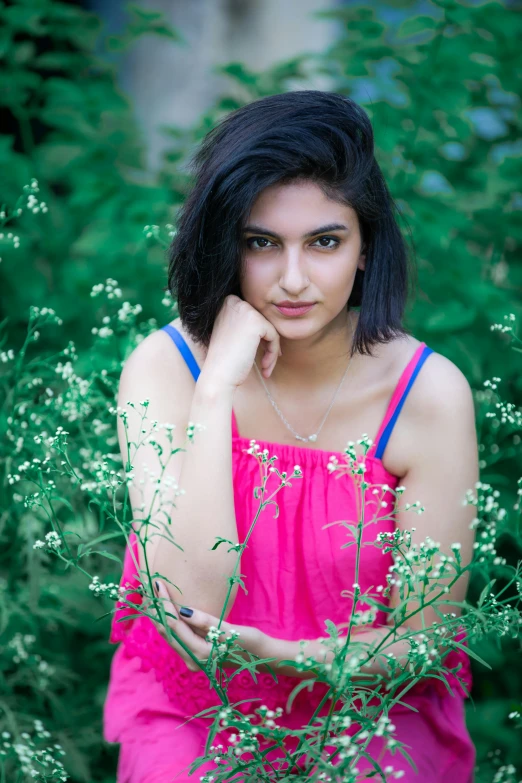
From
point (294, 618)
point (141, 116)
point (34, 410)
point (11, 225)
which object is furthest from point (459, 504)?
point (141, 116)

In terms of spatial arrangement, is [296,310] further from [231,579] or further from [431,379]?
[231,579]

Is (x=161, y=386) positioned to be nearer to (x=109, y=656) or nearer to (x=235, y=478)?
(x=235, y=478)

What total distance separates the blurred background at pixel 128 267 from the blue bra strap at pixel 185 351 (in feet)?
0.68

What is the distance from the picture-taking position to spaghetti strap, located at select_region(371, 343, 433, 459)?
1958 mm

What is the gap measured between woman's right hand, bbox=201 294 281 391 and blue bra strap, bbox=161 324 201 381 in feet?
0.40

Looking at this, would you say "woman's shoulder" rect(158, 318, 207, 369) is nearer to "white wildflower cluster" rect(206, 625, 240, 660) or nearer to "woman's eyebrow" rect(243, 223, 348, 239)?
"woman's eyebrow" rect(243, 223, 348, 239)

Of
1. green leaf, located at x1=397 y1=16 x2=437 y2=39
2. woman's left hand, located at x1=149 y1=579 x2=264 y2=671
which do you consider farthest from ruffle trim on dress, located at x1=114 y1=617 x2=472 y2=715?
green leaf, located at x1=397 y1=16 x2=437 y2=39

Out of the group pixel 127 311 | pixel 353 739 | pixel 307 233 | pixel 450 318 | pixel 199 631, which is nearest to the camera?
pixel 353 739

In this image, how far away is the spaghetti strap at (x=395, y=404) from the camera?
1.96m

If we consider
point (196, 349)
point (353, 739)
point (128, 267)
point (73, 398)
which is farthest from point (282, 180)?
point (128, 267)

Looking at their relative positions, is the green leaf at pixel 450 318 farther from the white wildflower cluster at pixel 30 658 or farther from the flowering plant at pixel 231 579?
the white wildflower cluster at pixel 30 658

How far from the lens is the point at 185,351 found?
2.03m

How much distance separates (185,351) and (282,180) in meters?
0.50

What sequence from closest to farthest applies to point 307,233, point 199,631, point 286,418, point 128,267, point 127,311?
1. point 199,631
2. point 307,233
3. point 286,418
4. point 127,311
5. point 128,267
